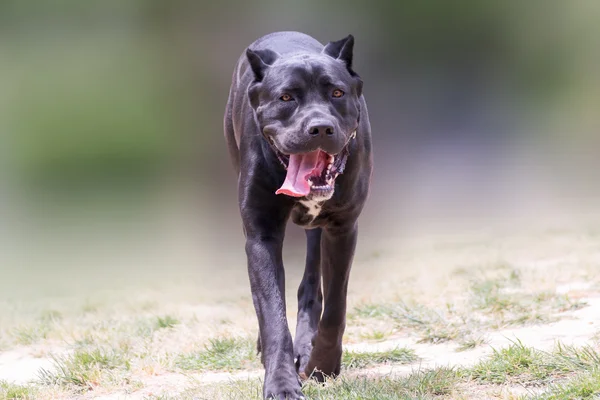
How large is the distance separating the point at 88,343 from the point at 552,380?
2.81 metres

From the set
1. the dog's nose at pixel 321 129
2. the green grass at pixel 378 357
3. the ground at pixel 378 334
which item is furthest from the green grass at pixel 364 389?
the dog's nose at pixel 321 129

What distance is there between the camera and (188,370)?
15.4ft

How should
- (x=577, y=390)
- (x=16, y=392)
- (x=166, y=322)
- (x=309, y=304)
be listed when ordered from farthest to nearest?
(x=166, y=322) < (x=309, y=304) < (x=16, y=392) < (x=577, y=390)

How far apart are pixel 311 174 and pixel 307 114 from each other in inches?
9.8

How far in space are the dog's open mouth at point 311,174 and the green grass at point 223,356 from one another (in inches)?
57.4

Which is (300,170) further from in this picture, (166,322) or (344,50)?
(166,322)

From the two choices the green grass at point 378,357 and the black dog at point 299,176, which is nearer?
the black dog at point 299,176

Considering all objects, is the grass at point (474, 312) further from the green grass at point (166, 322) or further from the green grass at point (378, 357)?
the green grass at point (166, 322)

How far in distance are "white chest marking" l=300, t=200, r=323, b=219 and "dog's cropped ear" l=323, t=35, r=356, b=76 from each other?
1.93 ft

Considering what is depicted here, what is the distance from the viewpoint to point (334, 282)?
4090mm

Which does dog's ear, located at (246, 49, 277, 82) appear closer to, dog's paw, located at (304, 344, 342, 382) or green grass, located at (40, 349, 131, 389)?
dog's paw, located at (304, 344, 342, 382)

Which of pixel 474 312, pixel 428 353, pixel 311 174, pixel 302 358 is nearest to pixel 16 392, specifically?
pixel 302 358

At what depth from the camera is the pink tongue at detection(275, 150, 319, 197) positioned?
354 cm

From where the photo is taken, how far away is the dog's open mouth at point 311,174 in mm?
3535
